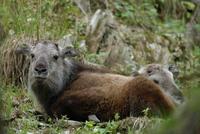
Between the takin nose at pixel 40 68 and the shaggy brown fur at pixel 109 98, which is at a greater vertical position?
the takin nose at pixel 40 68

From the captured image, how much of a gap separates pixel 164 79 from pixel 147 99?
5.27ft

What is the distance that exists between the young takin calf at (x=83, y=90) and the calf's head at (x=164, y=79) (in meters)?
0.76

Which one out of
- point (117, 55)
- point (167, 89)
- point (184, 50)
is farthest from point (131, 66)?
point (167, 89)

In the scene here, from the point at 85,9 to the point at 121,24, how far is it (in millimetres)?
900

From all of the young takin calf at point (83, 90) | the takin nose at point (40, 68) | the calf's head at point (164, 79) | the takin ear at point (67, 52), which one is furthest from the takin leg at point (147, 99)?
the takin ear at point (67, 52)

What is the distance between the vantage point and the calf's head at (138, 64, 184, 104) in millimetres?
9852

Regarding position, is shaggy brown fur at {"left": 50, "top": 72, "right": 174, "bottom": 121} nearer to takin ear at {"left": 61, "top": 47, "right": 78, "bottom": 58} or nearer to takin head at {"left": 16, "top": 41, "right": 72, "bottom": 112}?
takin head at {"left": 16, "top": 41, "right": 72, "bottom": 112}

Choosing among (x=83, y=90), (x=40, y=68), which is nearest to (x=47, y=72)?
(x=40, y=68)

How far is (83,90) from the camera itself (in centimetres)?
941

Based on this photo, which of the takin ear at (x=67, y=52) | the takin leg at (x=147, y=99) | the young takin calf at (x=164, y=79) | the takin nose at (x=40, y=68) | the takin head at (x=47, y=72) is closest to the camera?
the takin leg at (x=147, y=99)

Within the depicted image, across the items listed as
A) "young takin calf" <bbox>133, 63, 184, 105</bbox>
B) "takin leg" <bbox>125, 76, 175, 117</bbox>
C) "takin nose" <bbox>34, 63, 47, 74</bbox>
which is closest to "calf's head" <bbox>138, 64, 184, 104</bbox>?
"young takin calf" <bbox>133, 63, 184, 105</bbox>

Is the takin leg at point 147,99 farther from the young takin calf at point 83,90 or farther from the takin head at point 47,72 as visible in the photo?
the takin head at point 47,72

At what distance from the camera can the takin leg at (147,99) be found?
8.63 meters

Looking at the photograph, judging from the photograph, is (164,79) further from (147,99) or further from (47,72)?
(47,72)
